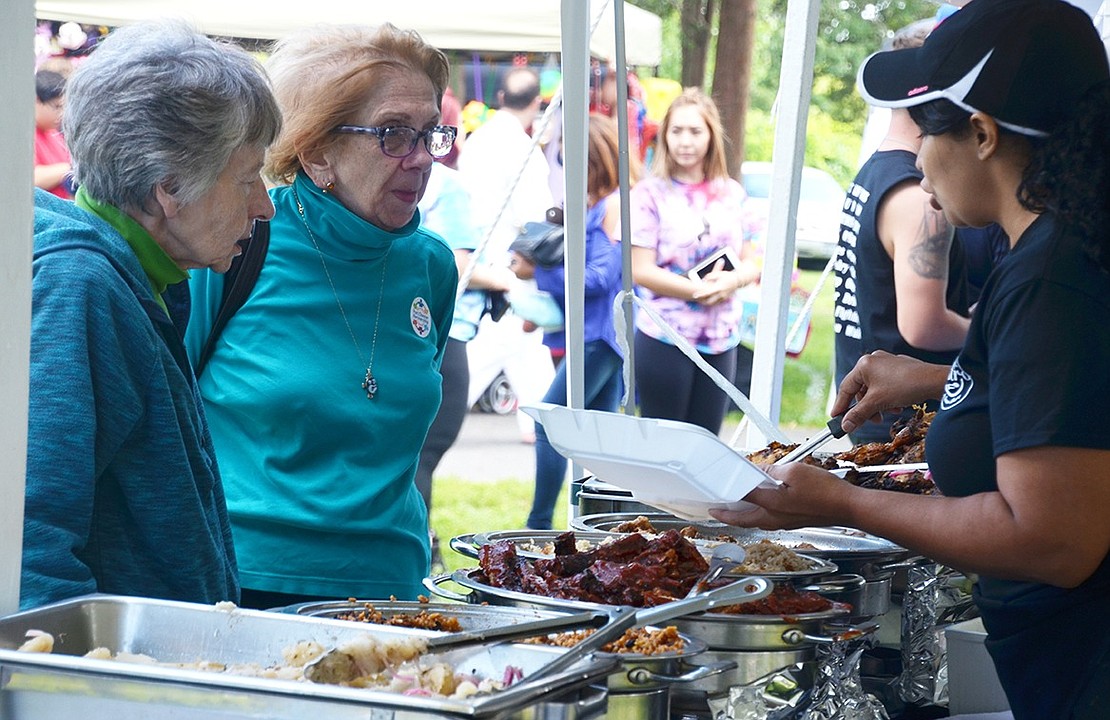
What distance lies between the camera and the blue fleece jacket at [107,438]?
145 cm

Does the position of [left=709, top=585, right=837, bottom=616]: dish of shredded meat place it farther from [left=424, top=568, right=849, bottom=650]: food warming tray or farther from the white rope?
the white rope

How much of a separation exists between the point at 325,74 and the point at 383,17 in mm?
4970

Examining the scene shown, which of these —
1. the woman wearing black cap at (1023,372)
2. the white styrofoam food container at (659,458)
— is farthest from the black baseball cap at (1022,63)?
the white styrofoam food container at (659,458)

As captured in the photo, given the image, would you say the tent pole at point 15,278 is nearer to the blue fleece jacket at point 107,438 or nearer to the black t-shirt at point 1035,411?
the blue fleece jacket at point 107,438

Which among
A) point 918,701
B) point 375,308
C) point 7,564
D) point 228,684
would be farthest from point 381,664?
point 918,701

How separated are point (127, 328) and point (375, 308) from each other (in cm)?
82

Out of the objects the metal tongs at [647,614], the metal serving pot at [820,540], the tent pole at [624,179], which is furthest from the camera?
the tent pole at [624,179]

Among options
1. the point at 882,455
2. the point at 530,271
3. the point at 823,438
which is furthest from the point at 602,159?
the point at 823,438

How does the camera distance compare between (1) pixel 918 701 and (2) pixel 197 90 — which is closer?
(2) pixel 197 90

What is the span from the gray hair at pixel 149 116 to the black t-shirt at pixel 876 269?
180 cm

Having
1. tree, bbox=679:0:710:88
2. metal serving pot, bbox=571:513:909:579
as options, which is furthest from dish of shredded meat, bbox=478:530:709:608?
tree, bbox=679:0:710:88

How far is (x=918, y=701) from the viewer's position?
2346 mm

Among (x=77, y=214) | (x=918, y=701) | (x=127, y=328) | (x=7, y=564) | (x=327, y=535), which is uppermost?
(x=77, y=214)

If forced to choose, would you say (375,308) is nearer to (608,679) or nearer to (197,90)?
(197,90)
